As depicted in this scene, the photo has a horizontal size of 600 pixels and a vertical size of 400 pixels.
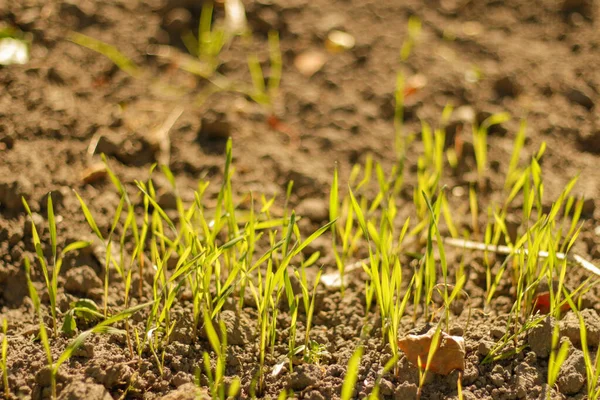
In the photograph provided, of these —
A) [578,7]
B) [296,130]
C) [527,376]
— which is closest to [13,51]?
[296,130]

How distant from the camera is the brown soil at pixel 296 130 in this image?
1.58 metres

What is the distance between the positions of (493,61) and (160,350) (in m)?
1.71

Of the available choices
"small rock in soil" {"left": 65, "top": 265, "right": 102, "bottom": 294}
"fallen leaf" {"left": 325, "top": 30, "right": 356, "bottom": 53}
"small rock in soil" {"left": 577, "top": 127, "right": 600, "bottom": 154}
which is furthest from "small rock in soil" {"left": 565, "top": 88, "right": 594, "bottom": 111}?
"small rock in soil" {"left": 65, "top": 265, "right": 102, "bottom": 294}

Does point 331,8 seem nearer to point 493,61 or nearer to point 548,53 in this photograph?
point 493,61

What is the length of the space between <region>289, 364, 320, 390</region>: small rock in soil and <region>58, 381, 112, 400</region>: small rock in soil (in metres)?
0.40

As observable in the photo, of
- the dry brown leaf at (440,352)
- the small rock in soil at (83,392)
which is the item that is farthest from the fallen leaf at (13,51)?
the dry brown leaf at (440,352)

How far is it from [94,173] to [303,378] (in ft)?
3.05

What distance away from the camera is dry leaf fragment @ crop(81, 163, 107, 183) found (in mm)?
2053

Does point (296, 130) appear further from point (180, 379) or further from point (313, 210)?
point (180, 379)

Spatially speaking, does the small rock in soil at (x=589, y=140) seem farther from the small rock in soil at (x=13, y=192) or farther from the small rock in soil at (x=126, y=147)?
the small rock in soil at (x=13, y=192)

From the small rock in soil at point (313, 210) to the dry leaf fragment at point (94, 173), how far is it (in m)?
0.60

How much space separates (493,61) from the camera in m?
2.64

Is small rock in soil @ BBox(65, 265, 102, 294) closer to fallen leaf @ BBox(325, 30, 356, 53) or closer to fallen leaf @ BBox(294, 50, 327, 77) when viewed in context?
fallen leaf @ BBox(294, 50, 327, 77)

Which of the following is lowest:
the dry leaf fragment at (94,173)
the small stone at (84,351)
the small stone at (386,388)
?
the small stone at (386,388)
